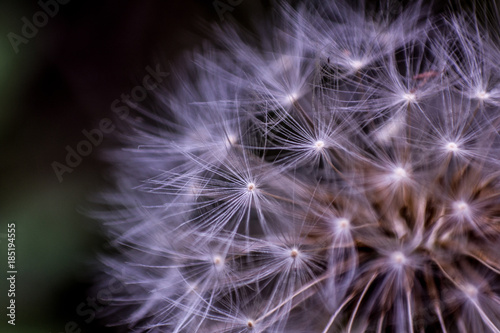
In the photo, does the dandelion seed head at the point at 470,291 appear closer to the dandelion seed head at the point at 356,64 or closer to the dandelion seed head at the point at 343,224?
the dandelion seed head at the point at 343,224

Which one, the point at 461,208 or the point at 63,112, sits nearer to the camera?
the point at 461,208

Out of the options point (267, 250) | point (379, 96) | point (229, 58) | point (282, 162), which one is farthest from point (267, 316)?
point (229, 58)

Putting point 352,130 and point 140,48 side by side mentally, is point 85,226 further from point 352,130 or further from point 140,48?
point 352,130

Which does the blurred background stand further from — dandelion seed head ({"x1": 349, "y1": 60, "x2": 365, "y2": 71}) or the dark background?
dandelion seed head ({"x1": 349, "y1": 60, "x2": 365, "y2": 71})

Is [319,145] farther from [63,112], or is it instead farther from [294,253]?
[63,112]

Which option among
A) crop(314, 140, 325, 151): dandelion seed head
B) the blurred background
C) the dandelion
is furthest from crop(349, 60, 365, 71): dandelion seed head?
the blurred background

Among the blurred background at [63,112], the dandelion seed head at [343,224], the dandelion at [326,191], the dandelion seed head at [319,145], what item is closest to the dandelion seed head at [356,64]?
the dandelion at [326,191]

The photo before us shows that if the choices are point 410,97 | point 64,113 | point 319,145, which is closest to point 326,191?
point 319,145

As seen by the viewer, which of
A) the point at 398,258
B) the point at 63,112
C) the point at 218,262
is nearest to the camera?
the point at 398,258
